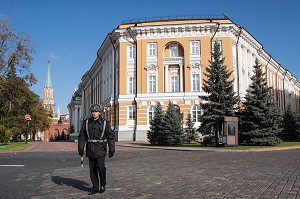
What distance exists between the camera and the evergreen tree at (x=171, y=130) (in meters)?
31.1

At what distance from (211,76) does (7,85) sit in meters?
18.8

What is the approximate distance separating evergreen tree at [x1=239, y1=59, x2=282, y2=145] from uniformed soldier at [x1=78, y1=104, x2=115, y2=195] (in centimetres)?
2205

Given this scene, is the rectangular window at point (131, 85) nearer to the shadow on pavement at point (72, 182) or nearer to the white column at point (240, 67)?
the white column at point (240, 67)

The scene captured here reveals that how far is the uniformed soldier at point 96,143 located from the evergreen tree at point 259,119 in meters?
22.1

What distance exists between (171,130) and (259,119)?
24.6 ft

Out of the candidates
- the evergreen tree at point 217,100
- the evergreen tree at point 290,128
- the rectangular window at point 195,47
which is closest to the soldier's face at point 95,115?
the evergreen tree at point 217,100

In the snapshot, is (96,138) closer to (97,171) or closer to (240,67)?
(97,171)

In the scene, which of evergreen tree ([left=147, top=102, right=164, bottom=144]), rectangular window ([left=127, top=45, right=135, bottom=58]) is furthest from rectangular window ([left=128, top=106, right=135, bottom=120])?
evergreen tree ([left=147, top=102, right=164, bottom=144])

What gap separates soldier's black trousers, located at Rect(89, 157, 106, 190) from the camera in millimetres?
7664

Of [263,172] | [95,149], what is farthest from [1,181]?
[263,172]

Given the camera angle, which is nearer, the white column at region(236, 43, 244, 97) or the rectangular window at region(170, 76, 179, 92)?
the rectangular window at region(170, 76, 179, 92)

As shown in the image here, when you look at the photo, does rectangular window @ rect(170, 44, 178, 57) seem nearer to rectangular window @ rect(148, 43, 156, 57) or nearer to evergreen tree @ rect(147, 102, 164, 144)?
rectangular window @ rect(148, 43, 156, 57)

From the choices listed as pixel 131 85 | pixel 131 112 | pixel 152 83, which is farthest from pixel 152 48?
pixel 131 112

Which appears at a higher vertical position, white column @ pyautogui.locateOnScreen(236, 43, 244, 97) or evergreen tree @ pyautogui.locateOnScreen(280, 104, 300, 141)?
white column @ pyautogui.locateOnScreen(236, 43, 244, 97)
